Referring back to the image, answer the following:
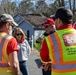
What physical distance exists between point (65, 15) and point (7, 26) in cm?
97

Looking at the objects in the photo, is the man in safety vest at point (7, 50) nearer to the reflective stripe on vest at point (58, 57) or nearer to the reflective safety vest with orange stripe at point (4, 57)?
the reflective safety vest with orange stripe at point (4, 57)

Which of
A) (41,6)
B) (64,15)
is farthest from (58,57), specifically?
(41,6)

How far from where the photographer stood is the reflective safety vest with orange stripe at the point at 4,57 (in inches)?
187

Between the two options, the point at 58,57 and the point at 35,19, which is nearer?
the point at 58,57

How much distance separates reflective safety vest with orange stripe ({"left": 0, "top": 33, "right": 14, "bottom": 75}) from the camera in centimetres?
476

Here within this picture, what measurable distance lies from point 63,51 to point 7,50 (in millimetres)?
845

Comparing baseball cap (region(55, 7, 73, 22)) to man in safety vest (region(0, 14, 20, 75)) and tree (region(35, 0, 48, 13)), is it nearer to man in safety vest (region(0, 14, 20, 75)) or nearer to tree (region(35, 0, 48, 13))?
man in safety vest (region(0, 14, 20, 75))

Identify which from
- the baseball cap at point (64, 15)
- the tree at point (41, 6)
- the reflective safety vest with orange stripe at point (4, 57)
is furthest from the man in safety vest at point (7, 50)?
the tree at point (41, 6)

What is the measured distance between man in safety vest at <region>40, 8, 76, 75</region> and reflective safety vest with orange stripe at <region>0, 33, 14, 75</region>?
611mm

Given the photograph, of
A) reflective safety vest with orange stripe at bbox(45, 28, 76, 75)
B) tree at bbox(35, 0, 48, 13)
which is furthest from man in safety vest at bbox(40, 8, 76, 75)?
tree at bbox(35, 0, 48, 13)

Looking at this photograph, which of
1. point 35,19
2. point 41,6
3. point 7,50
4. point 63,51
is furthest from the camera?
point 41,6

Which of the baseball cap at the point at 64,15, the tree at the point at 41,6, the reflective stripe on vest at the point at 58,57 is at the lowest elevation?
the reflective stripe on vest at the point at 58,57

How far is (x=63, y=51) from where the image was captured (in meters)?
4.52

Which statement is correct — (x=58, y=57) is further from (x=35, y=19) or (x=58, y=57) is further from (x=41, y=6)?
(x=41, y=6)
